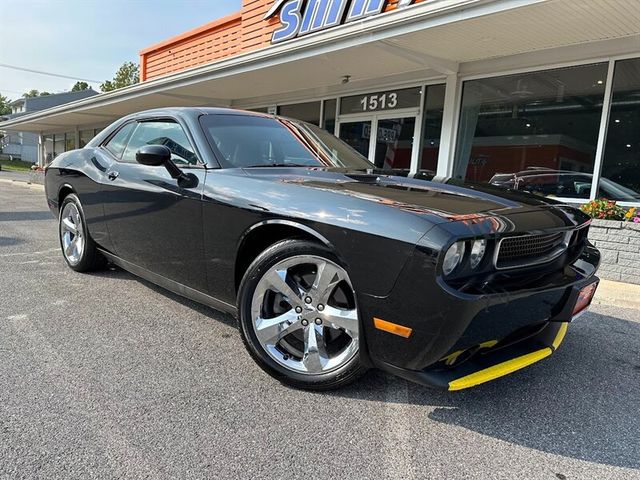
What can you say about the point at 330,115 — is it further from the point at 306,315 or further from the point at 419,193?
the point at 306,315

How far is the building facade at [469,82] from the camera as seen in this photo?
5680 mm

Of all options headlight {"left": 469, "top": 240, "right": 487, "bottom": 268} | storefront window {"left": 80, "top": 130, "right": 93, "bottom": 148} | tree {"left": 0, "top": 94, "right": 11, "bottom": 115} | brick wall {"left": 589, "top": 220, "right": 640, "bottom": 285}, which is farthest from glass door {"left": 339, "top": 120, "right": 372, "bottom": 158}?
tree {"left": 0, "top": 94, "right": 11, "bottom": 115}

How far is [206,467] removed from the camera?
1803mm

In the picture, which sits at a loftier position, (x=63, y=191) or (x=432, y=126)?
(x=432, y=126)

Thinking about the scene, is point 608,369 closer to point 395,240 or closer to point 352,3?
point 395,240

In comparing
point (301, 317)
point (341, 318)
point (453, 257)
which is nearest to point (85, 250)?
point (301, 317)

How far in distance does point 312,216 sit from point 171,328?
1.52 metres

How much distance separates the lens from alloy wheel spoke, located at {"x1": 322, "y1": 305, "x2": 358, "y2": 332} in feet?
7.23

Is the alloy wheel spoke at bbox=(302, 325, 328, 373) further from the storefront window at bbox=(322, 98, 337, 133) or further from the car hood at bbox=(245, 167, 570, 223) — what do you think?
the storefront window at bbox=(322, 98, 337, 133)

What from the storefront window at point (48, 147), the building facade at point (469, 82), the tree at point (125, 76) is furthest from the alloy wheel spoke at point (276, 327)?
the tree at point (125, 76)

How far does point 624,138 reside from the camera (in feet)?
20.5

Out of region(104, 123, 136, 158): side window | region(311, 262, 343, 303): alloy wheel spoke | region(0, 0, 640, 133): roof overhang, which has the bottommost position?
region(311, 262, 343, 303): alloy wheel spoke

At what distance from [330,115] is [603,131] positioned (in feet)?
18.1

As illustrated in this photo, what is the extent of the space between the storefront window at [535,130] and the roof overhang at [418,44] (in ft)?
1.58
